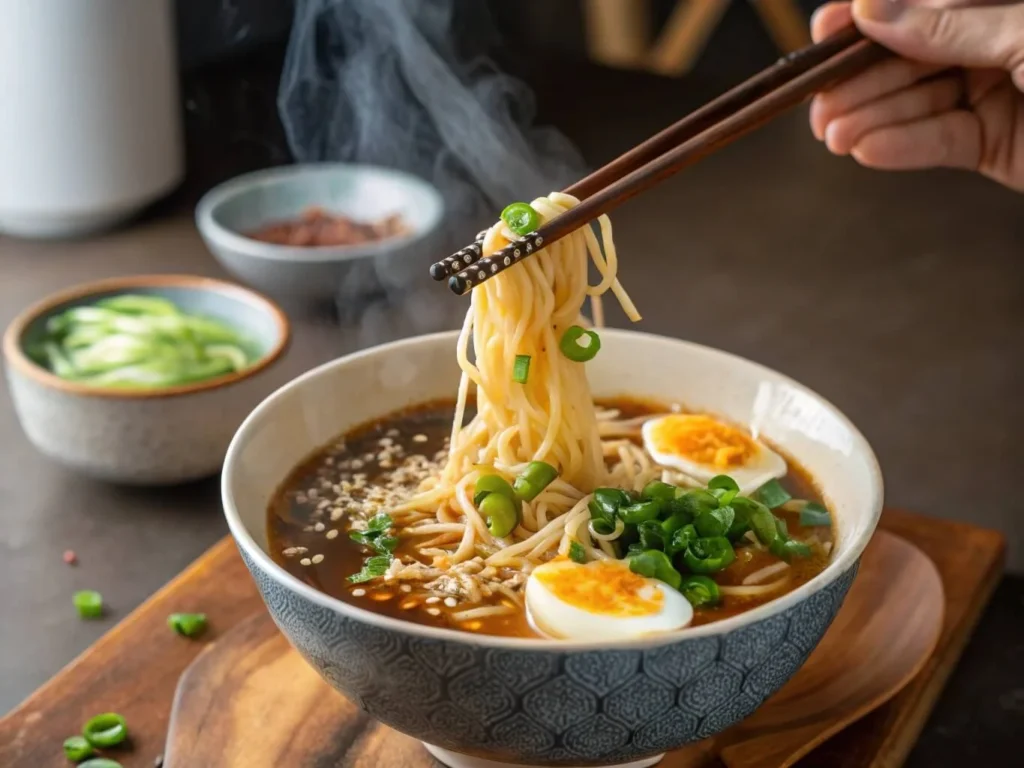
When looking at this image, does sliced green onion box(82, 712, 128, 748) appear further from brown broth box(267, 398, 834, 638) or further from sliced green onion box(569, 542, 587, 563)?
sliced green onion box(569, 542, 587, 563)

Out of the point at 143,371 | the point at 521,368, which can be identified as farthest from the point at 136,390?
the point at 521,368

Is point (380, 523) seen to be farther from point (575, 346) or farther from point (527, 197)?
point (527, 197)

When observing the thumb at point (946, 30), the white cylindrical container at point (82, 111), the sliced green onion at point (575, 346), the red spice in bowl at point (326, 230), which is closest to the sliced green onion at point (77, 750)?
the sliced green onion at point (575, 346)

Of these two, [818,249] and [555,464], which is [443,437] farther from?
[818,249]

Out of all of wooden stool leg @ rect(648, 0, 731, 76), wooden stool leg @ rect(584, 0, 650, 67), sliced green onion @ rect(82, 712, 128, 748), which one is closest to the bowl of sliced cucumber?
sliced green onion @ rect(82, 712, 128, 748)

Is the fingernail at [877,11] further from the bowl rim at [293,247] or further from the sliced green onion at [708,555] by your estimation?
the bowl rim at [293,247]
